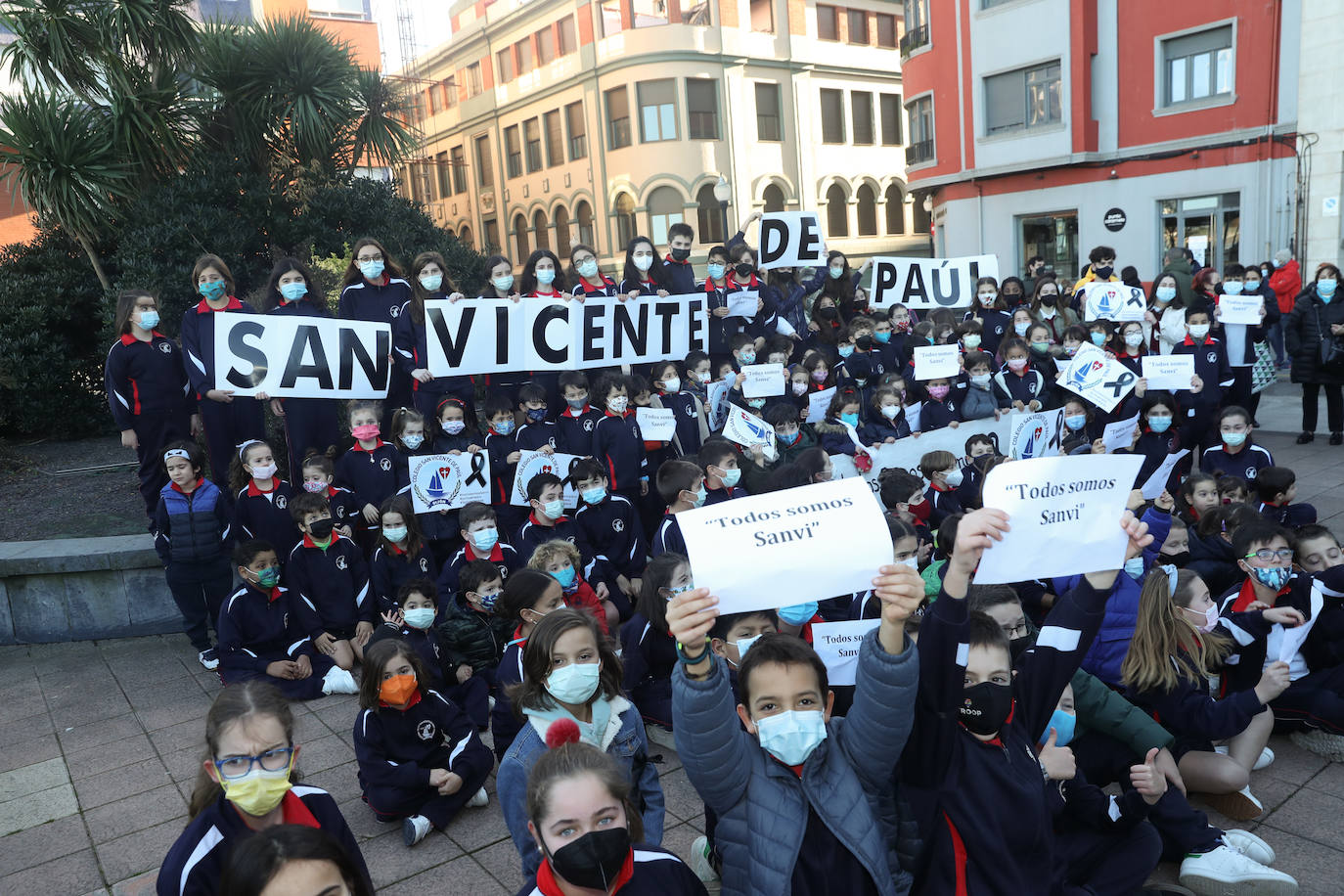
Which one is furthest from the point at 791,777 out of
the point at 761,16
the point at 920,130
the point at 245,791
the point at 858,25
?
the point at 858,25

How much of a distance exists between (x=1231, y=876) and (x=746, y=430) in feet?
15.5

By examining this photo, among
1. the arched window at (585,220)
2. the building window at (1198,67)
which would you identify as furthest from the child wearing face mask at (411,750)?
the arched window at (585,220)

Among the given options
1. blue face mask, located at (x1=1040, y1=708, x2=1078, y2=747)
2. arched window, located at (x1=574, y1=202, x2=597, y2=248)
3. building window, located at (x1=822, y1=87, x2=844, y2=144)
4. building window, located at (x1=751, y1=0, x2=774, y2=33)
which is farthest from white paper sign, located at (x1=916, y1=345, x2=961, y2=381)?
building window, located at (x1=751, y1=0, x2=774, y2=33)

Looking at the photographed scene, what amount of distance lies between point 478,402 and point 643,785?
944cm

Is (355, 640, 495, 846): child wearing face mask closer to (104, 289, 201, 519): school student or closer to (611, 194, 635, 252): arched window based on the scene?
(104, 289, 201, 519): school student

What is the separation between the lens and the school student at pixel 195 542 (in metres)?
6.42

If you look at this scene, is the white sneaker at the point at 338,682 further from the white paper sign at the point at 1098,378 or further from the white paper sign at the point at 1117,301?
the white paper sign at the point at 1117,301

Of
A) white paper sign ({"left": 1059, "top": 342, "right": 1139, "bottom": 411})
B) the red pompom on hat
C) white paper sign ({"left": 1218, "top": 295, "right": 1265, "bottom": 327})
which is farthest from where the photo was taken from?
white paper sign ({"left": 1218, "top": 295, "right": 1265, "bottom": 327})

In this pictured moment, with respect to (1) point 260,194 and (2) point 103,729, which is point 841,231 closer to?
(1) point 260,194

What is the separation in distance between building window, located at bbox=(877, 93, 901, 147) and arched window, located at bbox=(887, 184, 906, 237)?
203cm

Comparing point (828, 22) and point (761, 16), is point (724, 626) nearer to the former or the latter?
point (761, 16)

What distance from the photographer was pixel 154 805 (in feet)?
15.4

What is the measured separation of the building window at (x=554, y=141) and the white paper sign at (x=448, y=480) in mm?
34423

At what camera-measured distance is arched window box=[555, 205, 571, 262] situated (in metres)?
39.5
